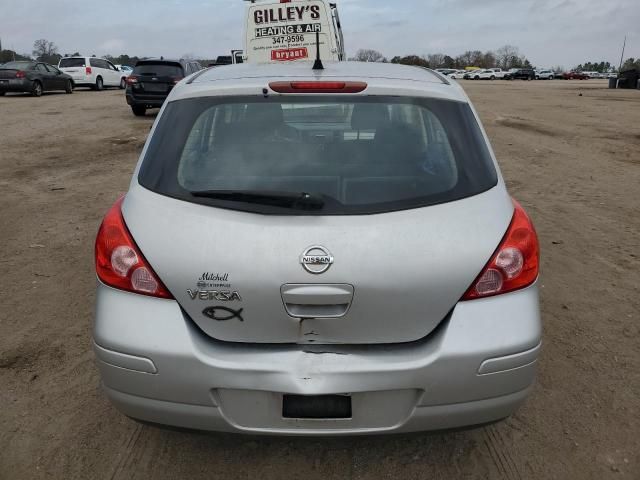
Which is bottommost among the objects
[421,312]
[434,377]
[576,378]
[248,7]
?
[576,378]

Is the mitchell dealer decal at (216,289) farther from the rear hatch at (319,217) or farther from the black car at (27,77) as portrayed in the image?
the black car at (27,77)

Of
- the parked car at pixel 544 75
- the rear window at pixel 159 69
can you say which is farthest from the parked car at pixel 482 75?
the rear window at pixel 159 69

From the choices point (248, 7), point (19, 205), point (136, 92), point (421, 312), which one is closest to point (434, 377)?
point (421, 312)

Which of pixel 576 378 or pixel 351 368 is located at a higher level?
pixel 351 368

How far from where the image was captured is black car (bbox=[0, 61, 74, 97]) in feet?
75.0

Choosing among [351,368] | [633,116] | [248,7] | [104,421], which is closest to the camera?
[351,368]

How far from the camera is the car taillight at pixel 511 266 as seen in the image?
2.08 meters

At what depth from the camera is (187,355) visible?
201 centimetres

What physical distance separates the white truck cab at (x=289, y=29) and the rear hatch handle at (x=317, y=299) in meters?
11.3

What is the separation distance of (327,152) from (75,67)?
30.9 metres

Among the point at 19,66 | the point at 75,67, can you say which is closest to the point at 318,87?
the point at 19,66

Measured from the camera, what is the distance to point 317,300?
6.48 feet

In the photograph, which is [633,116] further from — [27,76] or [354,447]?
[27,76]

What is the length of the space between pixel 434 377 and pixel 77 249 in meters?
4.26
